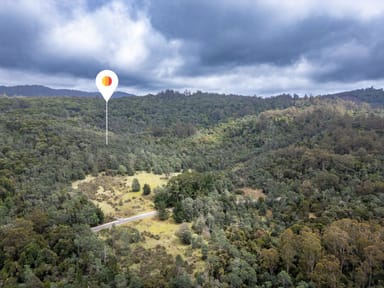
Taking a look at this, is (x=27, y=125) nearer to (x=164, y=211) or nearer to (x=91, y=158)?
(x=91, y=158)

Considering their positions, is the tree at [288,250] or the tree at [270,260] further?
the tree at [270,260]

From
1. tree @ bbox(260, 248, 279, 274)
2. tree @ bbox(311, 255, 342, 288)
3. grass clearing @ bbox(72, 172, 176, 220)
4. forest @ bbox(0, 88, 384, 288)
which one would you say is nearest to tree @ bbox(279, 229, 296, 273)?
forest @ bbox(0, 88, 384, 288)

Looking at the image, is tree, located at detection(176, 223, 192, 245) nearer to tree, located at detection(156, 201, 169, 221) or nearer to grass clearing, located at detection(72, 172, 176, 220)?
tree, located at detection(156, 201, 169, 221)

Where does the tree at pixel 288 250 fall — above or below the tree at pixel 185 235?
above

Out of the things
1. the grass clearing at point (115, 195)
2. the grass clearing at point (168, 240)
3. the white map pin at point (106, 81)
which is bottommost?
the grass clearing at point (168, 240)

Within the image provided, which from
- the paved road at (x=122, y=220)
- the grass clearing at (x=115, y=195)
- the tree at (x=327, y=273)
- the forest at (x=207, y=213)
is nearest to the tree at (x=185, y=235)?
the forest at (x=207, y=213)

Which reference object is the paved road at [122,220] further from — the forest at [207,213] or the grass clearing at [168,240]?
the grass clearing at [168,240]

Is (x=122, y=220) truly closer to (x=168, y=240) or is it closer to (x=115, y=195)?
(x=168, y=240)
